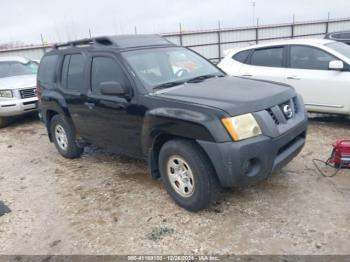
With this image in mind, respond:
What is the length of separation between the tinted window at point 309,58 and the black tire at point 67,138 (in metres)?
4.18

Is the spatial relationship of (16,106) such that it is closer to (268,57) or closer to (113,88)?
(113,88)

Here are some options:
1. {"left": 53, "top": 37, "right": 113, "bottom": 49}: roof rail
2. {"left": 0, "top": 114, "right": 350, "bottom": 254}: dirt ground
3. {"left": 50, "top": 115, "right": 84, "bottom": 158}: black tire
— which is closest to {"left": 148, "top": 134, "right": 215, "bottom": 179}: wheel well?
{"left": 0, "top": 114, "right": 350, "bottom": 254}: dirt ground

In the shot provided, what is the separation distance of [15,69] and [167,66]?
6.79m

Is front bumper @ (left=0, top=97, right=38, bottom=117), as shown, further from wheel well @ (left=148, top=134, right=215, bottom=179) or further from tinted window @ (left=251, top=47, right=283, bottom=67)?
wheel well @ (left=148, top=134, right=215, bottom=179)

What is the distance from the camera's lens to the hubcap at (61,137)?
18.5 ft

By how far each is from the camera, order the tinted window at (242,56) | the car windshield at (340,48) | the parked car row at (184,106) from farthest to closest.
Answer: the tinted window at (242,56) < the car windshield at (340,48) < the parked car row at (184,106)

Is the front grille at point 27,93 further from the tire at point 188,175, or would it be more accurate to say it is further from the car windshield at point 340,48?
the car windshield at point 340,48

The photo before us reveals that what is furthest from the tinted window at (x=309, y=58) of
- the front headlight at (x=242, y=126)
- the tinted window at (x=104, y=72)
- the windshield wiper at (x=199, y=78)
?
the tinted window at (x=104, y=72)

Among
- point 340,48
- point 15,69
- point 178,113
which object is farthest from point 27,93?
point 340,48

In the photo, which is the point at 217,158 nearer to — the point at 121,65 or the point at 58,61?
the point at 121,65

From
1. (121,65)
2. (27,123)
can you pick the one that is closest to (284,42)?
(121,65)

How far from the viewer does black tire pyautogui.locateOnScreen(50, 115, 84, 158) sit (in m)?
5.42

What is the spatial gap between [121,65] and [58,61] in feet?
5.88

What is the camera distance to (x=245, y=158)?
10.2ft
